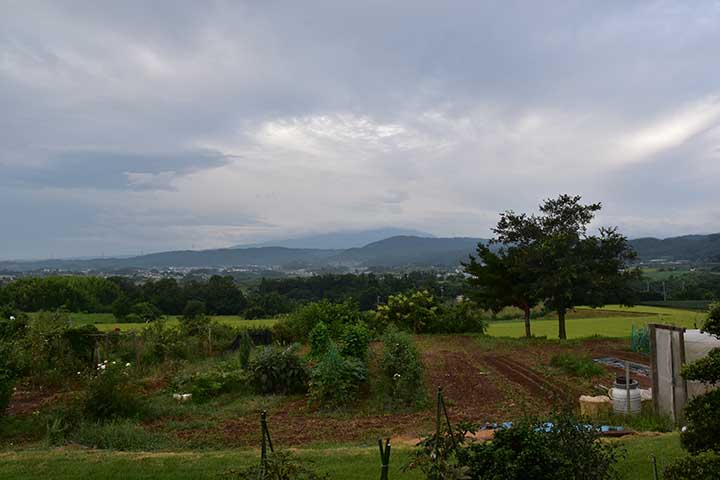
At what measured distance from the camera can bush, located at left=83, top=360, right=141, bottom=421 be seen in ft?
26.9

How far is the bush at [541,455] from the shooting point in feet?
11.7

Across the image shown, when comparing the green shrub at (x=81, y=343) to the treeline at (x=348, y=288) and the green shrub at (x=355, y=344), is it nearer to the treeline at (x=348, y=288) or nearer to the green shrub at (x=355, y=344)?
the green shrub at (x=355, y=344)

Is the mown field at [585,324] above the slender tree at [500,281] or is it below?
below

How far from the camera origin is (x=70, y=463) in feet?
19.5

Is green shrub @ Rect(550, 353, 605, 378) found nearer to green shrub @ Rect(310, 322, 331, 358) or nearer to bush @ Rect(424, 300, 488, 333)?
green shrub @ Rect(310, 322, 331, 358)

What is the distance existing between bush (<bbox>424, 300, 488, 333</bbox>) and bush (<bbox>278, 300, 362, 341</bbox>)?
12.8 feet

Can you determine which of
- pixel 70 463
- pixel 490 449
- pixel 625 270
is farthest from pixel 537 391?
pixel 625 270

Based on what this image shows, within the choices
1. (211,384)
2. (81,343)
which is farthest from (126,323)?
(211,384)

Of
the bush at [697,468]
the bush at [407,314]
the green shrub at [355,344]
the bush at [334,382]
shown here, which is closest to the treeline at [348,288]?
the bush at [407,314]

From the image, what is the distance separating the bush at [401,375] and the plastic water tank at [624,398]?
3271 millimetres

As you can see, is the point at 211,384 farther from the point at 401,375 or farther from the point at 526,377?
the point at 526,377

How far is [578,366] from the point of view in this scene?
12.0 metres

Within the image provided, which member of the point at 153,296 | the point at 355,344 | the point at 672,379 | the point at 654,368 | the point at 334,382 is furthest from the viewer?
the point at 153,296

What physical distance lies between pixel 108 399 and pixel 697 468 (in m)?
8.22
